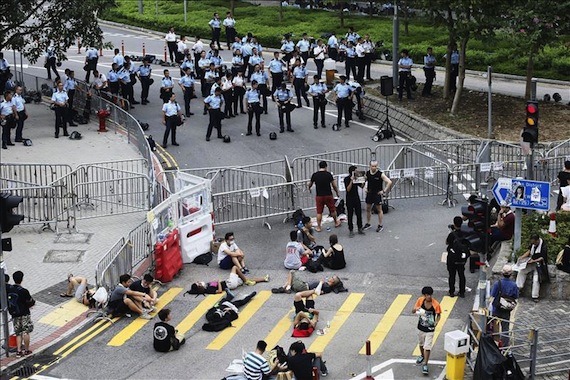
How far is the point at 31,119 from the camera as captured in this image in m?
40.7

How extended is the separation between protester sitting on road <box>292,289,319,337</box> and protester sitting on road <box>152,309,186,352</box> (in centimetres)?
227

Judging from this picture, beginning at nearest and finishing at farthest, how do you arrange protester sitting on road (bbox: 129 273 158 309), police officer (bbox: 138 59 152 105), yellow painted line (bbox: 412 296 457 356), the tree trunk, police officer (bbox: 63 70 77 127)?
yellow painted line (bbox: 412 296 457 356) < protester sitting on road (bbox: 129 273 158 309) < the tree trunk < police officer (bbox: 63 70 77 127) < police officer (bbox: 138 59 152 105)

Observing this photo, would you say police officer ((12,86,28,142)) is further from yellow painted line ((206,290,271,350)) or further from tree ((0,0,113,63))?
yellow painted line ((206,290,271,350))

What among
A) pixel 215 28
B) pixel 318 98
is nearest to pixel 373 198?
pixel 318 98

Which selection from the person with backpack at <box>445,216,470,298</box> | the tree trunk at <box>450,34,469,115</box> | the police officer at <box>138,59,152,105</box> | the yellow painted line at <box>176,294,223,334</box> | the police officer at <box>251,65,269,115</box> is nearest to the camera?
the yellow painted line at <box>176,294,223,334</box>

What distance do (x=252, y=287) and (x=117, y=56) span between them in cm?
2025

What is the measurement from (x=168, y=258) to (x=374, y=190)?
18.0 ft

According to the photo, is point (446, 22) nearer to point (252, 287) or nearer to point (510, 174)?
point (510, 174)

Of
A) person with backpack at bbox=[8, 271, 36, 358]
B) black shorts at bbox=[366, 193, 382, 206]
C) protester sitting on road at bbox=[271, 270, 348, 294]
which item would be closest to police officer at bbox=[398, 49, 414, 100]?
black shorts at bbox=[366, 193, 382, 206]

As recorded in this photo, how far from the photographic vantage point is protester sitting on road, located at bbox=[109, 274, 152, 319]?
76.4 ft

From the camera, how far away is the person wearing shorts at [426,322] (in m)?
20.4

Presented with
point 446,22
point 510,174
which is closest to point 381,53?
point 446,22

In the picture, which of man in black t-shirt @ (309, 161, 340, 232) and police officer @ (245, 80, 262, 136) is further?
police officer @ (245, 80, 262, 136)

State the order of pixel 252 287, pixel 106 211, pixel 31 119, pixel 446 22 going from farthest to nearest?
pixel 31 119 → pixel 446 22 → pixel 106 211 → pixel 252 287
